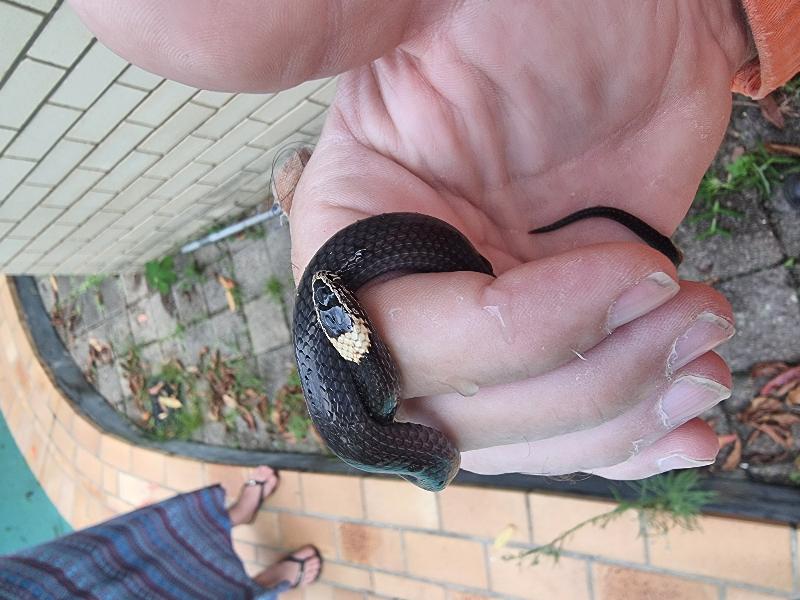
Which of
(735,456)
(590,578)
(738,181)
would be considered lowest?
(590,578)

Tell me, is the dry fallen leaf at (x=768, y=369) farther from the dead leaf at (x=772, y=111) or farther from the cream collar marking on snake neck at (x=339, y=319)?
the cream collar marking on snake neck at (x=339, y=319)

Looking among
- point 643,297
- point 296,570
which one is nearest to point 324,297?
point 643,297

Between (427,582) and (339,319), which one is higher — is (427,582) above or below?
below

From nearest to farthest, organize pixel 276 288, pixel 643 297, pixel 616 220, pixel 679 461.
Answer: pixel 643 297
pixel 679 461
pixel 616 220
pixel 276 288

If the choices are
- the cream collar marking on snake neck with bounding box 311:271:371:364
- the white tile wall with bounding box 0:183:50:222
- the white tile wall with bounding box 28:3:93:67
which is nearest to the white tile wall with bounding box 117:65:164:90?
the white tile wall with bounding box 28:3:93:67

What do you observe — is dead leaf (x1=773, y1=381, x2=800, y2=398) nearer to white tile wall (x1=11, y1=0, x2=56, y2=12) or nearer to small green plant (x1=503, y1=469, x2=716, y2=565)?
small green plant (x1=503, y1=469, x2=716, y2=565)

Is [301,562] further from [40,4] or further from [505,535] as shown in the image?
[40,4]
